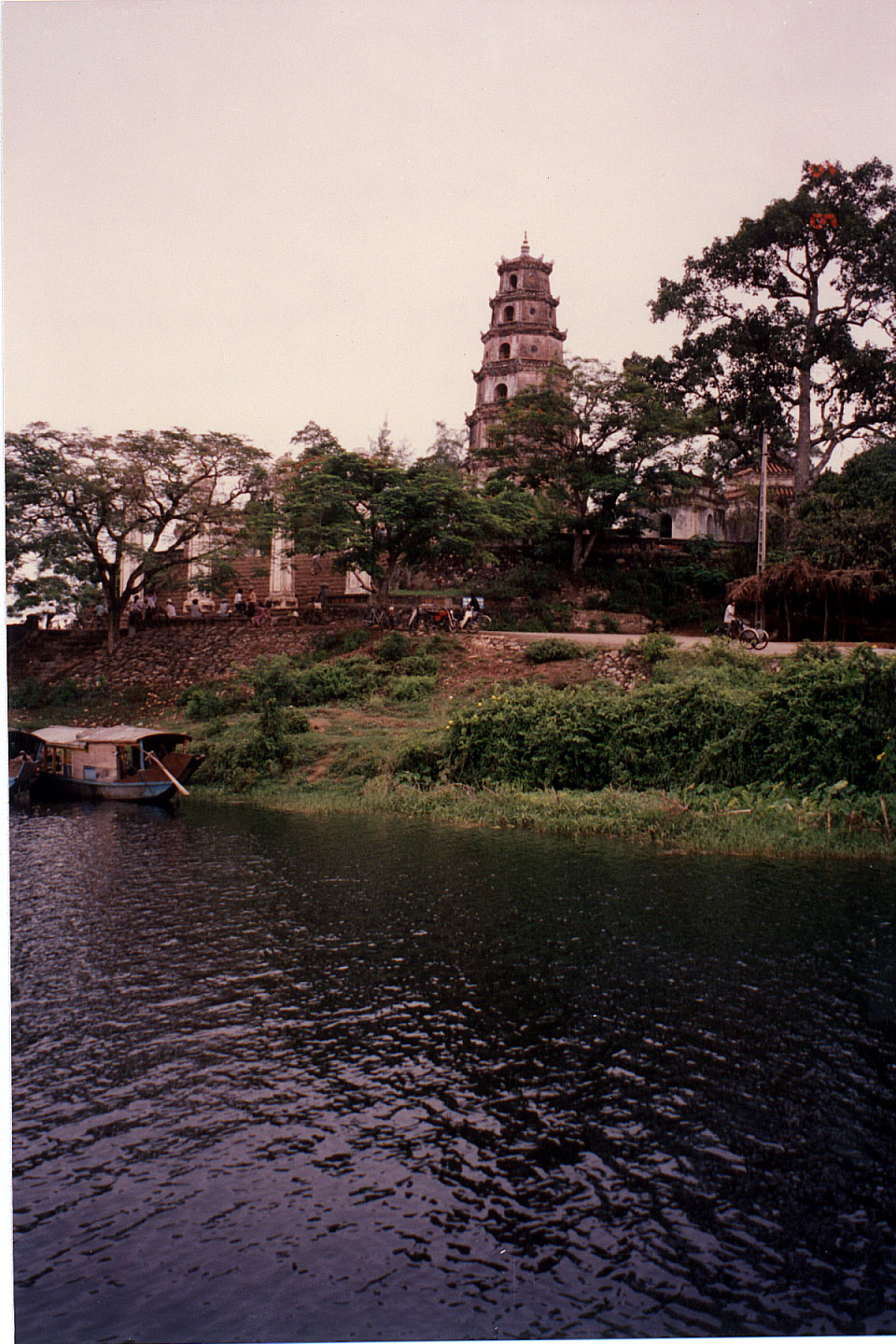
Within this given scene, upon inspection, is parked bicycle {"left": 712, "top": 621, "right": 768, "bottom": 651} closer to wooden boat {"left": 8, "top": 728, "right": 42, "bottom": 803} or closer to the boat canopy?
the boat canopy

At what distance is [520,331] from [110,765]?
17237 mm

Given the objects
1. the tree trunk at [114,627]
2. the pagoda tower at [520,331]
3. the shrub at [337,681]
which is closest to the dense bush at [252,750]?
the shrub at [337,681]

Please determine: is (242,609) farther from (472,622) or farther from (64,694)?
(64,694)

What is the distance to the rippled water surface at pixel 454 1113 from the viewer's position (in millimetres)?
2941

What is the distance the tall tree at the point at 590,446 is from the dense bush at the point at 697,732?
846 centimetres

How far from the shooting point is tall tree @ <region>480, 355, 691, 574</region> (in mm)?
18891

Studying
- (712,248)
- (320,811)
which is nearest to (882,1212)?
(320,811)

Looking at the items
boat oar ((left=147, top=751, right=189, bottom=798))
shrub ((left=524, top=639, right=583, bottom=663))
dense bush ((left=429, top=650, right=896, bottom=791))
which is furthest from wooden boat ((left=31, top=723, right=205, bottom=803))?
shrub ((left=524, top=639, right=583, bottom=663))

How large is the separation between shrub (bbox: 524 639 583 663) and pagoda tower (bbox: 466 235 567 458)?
11.1 metres

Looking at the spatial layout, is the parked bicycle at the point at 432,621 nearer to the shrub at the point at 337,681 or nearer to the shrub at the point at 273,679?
the shrub at the point at 337,681

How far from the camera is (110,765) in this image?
1041cm

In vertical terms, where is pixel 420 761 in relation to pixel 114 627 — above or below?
below

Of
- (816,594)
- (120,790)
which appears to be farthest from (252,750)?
(816,594)

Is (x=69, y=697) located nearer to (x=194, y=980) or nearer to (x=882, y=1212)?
(x=194, y=980)
